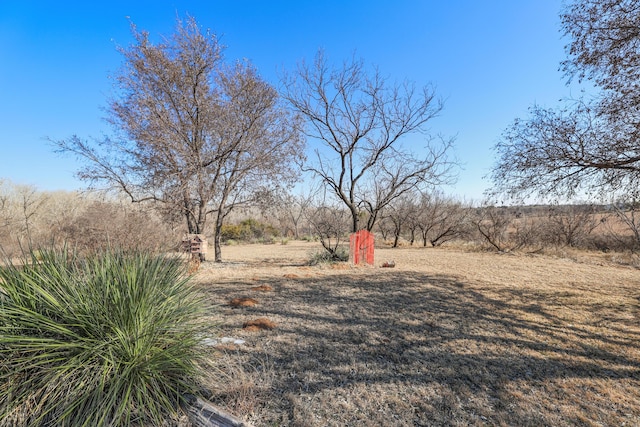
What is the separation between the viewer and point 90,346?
6.10 feet

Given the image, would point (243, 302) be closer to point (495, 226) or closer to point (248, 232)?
point (495, 226)

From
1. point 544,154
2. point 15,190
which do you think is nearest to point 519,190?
point 544,154

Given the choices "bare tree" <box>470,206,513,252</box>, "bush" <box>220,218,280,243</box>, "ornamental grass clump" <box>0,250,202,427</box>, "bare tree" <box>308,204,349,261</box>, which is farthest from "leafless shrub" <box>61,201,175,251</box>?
"bush" <box>220,218,280,243</box>

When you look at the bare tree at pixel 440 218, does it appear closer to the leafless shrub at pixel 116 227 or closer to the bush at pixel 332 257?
the bush at pixel 332 257

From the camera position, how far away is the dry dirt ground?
2.05m

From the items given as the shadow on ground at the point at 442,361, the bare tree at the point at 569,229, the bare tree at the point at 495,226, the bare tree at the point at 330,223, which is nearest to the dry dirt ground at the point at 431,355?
the shadow on ground at the point at 442,361

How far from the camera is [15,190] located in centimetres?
1820

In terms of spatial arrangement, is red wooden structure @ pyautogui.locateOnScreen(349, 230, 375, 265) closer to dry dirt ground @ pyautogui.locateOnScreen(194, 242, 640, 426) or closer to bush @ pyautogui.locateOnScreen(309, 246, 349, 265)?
bush @ pyautogui.locateOnScreen(309, 246, 349, 265)

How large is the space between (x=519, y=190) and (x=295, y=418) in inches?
223

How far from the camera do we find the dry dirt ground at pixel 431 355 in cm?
205

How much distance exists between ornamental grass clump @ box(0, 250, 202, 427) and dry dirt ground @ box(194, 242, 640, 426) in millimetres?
435

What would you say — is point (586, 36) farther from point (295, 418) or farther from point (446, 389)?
point (295, 418)

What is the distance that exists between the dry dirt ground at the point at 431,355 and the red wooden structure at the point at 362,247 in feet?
10.4

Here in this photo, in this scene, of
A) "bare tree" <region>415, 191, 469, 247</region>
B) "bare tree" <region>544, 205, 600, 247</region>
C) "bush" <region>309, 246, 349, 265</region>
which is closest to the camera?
"bush" <region>309, 246, 349, 265</region>
